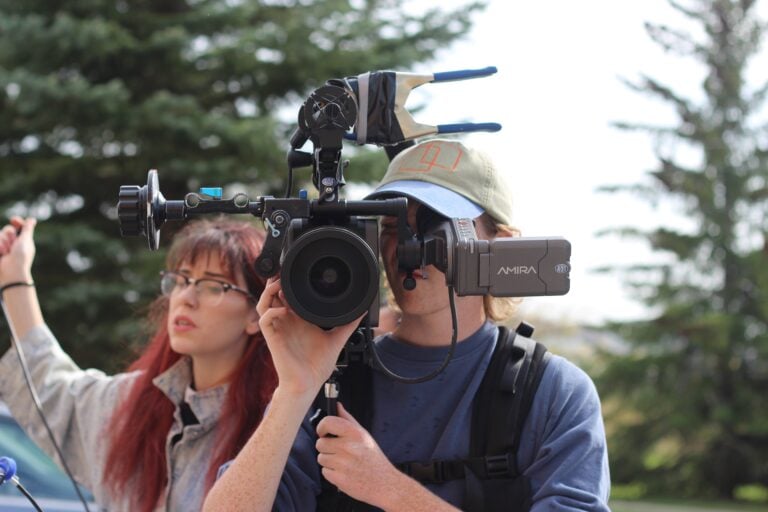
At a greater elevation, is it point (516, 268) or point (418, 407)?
point (516, 268)

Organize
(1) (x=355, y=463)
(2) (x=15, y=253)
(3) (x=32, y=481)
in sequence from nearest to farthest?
(1) (x=355, y=463)
(2) (x=15, y=253)
(3) (x=32, y=481)

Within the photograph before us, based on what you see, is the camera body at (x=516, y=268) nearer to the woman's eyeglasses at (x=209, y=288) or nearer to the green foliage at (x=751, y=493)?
the woman's eyeglasses at (x=209, y=288)

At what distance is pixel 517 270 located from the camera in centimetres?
181

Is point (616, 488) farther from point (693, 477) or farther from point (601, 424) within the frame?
point (601, 424)

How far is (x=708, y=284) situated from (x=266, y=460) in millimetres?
15648

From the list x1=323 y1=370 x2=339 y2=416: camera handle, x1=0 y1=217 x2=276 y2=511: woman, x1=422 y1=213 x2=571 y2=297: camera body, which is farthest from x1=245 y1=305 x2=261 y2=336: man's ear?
x1=422 y1=213 x2=571 y2=297: camera body

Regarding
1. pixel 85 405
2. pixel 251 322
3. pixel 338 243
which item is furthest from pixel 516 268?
pixel 85 405

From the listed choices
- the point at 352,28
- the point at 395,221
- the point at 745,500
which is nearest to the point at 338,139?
the point at 395,221

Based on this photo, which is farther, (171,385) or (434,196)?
(171,385)

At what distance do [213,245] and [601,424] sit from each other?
1.43m

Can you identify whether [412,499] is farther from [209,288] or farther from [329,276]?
[209,288]

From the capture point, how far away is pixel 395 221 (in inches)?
84.4

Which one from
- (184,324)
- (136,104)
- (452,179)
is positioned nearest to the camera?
(452,179)

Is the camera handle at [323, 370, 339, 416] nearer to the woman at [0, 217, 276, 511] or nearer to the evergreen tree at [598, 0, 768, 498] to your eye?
the woman at [0, 217, 276, 511]
